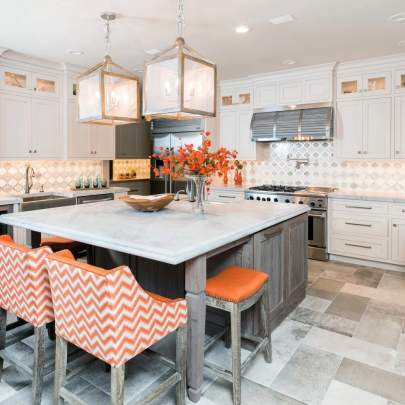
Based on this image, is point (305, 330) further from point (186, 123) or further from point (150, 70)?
point (186, 123)

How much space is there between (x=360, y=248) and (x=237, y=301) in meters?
3.36

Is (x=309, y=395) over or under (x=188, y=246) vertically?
under

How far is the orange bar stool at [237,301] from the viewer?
2057 mm

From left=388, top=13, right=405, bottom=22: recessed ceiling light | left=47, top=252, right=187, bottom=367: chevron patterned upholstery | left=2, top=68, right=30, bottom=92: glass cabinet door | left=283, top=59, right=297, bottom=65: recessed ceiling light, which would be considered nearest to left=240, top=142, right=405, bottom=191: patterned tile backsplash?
left=283, top=59, right=297, bottom=65: recessed ceiling light

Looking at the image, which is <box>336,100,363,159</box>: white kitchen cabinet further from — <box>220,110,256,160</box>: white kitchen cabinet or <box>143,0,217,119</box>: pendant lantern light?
<box>143,0,217,119</box>: pendant lantern light

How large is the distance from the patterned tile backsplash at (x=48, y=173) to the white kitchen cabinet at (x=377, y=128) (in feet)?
13.4

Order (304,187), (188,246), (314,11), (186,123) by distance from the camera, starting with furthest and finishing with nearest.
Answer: (186,123) → (304,187) → (314,11) → (188,246)

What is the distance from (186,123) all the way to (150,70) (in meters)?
3.61

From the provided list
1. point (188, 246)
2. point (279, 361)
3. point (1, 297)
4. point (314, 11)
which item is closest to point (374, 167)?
point (314, 11)

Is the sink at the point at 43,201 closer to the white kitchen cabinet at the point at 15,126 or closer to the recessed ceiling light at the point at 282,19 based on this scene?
the white kitchen cabinet at the point at 15,126

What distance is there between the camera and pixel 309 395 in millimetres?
2154

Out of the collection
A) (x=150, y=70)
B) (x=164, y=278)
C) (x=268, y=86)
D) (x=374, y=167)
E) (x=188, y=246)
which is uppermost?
(x=268, y=86)

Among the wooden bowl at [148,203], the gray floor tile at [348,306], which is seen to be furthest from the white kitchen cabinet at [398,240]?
the wooden bowl at [148,203]

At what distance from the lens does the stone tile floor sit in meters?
2.14
